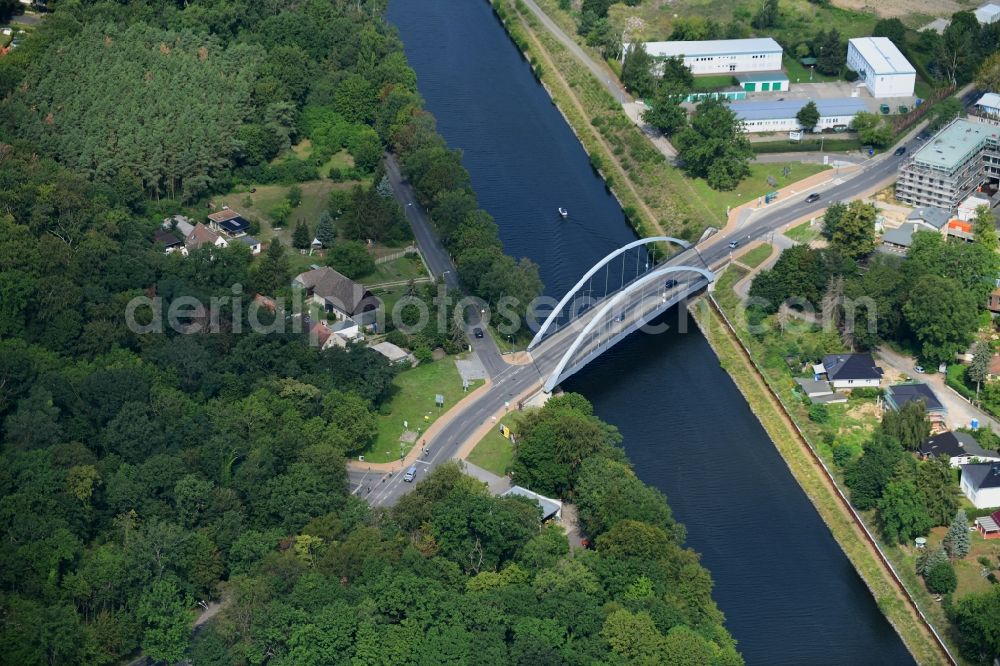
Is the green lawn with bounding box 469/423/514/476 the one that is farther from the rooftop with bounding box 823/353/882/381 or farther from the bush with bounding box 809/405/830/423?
the rooftop with bounding box 823/353/882/381

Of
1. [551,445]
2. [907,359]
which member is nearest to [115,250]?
[551,445]

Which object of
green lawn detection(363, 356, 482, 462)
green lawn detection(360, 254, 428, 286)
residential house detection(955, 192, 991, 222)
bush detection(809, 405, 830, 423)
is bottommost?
bush detection(809, 405, 830, 423)

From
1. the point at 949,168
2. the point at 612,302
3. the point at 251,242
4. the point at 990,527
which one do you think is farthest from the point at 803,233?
the point at 251,242

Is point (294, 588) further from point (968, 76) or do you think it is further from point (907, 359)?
point (968, 76)

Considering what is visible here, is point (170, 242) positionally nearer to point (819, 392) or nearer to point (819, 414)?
point (819, 392)

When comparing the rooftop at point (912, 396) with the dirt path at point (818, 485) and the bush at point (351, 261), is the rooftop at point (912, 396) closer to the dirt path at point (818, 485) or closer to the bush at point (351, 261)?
the dirt path at point (818, 485)

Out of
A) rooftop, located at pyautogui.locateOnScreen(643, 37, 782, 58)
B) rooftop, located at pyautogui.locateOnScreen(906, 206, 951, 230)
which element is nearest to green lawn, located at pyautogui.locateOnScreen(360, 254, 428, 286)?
rooftop, located at pyautogui.locateOnScreen(906, 206, 951, 230)

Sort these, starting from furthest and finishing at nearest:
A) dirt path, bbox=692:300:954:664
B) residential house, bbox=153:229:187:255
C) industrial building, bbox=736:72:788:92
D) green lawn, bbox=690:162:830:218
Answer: industrial building, bbox=736:72:788:92
green lawn, bbox=690:162:830:218
residential house, bbox=153:229:187:255
dirt path, bbox=692:300:954:664

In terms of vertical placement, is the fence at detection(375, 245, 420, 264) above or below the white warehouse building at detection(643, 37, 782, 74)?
below
